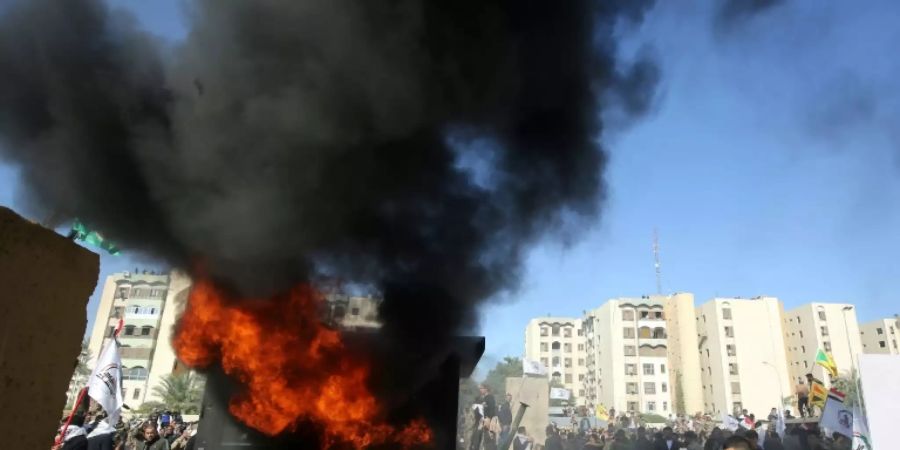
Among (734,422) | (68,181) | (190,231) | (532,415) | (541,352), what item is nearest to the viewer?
(68,181)

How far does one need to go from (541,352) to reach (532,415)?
88.2m

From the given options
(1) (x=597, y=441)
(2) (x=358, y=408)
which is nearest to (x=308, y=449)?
(2) (x=358, y=408)

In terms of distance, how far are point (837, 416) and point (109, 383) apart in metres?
12.9

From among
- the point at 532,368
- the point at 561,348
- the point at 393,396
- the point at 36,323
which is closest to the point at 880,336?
the point at 561,348

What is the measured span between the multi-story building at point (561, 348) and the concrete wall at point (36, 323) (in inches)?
3917

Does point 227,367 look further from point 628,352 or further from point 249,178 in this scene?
point 628,352

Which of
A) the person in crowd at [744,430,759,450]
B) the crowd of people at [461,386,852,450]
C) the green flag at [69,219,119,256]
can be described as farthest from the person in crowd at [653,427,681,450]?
the green flag at [69,219,119,256]

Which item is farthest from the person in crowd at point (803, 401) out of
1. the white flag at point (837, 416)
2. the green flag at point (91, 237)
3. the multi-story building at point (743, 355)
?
the multi-story building at point (743, 355)

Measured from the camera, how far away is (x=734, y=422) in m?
16.5

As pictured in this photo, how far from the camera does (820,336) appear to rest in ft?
250

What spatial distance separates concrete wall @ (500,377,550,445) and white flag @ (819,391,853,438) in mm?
6547

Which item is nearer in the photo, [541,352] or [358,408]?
[358,408]

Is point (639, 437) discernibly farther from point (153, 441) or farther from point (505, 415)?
point (153, 441)

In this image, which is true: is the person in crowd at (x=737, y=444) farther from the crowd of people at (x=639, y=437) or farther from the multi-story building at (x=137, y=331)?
the multi-story building at (x=137, y=331)
